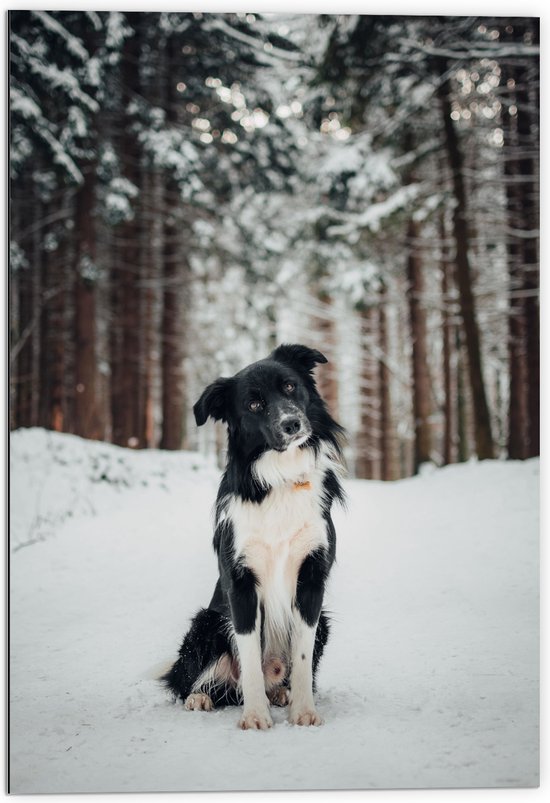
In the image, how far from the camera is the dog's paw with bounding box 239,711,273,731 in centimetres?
258

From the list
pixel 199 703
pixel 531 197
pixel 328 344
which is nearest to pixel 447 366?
pixel 328 344

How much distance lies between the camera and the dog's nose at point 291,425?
8.59ft

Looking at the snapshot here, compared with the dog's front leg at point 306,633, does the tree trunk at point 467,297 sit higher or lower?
higher

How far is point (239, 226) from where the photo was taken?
9.81 meters

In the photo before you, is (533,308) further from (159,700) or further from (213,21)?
(159,700)

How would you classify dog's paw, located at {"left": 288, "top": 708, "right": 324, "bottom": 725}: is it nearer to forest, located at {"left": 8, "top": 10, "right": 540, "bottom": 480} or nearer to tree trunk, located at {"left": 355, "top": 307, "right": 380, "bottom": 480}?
forest, located at {"left": 8, "top": 10, "right": 540, "bottom": 480}

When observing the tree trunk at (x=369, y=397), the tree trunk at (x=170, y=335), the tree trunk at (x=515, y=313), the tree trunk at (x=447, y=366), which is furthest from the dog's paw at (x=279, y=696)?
the tree trunk at (x=369, y=397)

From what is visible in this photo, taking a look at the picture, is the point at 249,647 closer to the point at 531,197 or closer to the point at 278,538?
the point at 278,538

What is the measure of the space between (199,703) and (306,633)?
601mm

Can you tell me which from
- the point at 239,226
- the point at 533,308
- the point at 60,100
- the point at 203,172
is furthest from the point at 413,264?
the point at 60,100

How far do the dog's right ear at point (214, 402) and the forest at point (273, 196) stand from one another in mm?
1659

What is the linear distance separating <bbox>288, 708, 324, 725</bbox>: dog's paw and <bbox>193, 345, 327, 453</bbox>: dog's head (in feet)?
3.55

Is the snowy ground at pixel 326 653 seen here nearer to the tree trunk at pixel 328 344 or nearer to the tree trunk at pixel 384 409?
the tree trunk at pixel 328 344

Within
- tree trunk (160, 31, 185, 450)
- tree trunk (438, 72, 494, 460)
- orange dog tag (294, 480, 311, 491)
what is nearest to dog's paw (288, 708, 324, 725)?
orange dog tag (294, 480, 311, 491)
